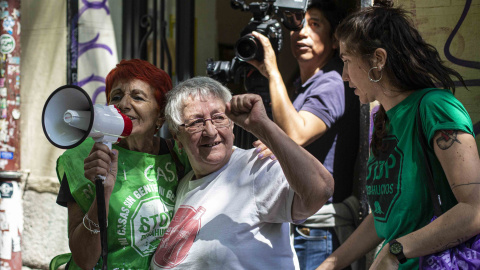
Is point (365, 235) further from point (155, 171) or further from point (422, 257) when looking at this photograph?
point (155, 171)

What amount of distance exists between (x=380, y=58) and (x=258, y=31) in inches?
47.0

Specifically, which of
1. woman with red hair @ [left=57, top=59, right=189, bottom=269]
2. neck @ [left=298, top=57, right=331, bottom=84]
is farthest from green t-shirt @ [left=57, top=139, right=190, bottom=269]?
neck @ [left=298, top=57, right=331, bottom=84]

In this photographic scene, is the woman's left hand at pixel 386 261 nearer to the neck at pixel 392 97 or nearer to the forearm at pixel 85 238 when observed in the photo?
the neck at pixel 392 97

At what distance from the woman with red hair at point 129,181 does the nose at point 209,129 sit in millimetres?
302

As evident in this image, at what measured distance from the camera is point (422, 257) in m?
1.80

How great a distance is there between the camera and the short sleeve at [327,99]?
2996 mm

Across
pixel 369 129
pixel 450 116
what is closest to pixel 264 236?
pixel 450 116

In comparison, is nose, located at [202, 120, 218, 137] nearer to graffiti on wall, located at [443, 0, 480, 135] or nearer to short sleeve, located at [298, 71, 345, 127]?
short sleeve, located at [298, 71, 345, 127]

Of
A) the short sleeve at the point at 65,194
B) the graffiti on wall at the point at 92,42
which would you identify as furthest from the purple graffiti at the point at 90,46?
the short sleeve at the point at 65,194

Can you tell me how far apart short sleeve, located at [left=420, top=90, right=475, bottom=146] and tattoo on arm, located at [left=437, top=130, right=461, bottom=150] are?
12 mm

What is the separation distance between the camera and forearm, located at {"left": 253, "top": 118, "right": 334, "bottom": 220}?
6.23 feet

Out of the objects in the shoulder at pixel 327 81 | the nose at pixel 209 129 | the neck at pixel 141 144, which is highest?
the shoulder at pixel 327 81

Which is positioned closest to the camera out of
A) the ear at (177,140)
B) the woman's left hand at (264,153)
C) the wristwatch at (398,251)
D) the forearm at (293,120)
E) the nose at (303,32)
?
the wristwatch at (398,251)

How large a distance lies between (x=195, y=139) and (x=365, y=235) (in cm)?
75
